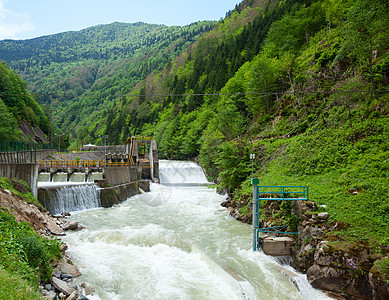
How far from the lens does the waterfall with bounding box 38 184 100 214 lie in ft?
55.0

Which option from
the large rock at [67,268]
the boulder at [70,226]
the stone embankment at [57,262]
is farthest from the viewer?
the boulder at [70,226]

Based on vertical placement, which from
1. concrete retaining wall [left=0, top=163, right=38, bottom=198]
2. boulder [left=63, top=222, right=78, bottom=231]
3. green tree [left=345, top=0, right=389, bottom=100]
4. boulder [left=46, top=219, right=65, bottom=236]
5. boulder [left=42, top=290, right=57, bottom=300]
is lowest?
boulder [left=63, top=222, right=78, bottom=231]

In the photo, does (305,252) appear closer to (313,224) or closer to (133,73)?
(313,224)

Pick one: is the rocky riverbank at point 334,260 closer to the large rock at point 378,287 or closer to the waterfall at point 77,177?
the large rock at point 378,287

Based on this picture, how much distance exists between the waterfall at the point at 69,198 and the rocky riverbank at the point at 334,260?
50.6 ft

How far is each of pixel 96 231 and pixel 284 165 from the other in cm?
1341

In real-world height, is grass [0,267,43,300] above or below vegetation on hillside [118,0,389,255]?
below

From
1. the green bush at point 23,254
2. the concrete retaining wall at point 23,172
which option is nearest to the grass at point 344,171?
the green bush at point 23,254

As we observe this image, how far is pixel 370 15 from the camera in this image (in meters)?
15.0

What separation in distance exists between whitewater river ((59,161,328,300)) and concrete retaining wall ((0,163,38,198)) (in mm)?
3428

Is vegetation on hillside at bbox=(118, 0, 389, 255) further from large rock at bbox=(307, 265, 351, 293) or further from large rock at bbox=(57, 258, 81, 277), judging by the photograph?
large rock at bbox=(57, 258, 81, 277)

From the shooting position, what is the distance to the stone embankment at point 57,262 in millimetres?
6912

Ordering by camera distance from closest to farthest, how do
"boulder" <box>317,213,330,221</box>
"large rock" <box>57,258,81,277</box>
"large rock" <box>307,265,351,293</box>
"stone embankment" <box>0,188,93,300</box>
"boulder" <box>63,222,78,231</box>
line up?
"stone embankment" <box>0,188,93,300</box> < "large rock" <box>307,265,351,293</box> < "large rock" <box>57,258,81,277</box> < "boulder" <box>317,213,330,221</box> < "boulder" <box>63,222,78,231</box>

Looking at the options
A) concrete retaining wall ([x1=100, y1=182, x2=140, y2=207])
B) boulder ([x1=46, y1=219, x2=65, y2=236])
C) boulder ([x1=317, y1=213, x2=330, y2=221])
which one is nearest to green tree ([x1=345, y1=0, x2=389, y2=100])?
boulder ([x1=317, y1=213, x2=330, y2=221])
